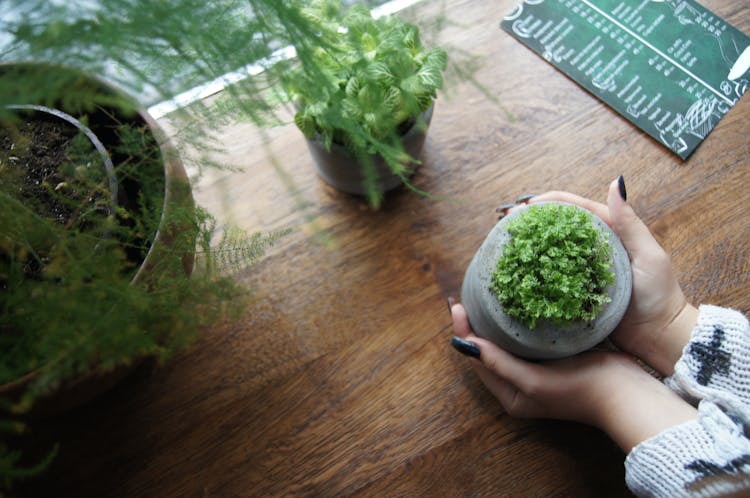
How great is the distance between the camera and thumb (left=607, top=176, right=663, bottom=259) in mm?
608

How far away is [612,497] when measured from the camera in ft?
2.05

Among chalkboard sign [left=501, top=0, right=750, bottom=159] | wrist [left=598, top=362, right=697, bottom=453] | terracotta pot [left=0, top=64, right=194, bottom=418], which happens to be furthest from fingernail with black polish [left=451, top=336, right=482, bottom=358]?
chalkboard sign [left=501, top=0, right=750, bottom=159]

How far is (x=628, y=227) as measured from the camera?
2.02ft

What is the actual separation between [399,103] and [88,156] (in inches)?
12.1

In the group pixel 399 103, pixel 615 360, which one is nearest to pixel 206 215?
pixel 399 103

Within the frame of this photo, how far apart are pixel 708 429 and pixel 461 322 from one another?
0.85ft

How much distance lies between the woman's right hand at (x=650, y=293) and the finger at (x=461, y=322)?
16 cm

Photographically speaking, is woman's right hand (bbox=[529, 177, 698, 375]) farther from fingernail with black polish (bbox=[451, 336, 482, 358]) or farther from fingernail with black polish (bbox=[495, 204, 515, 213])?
fingernail with black polish (bbox=[451, 336, 482, 358])

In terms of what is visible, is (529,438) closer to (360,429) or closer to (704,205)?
(360,429)

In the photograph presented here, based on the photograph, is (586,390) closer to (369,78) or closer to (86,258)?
(369,78)

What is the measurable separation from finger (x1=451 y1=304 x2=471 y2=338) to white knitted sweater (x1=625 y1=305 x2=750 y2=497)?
0.21 meters

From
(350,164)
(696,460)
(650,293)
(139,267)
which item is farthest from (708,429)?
(139,267)

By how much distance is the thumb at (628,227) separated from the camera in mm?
608

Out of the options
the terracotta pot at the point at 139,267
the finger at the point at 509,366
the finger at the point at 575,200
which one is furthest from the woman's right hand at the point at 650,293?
the terracotta pot at the point at 139,267
